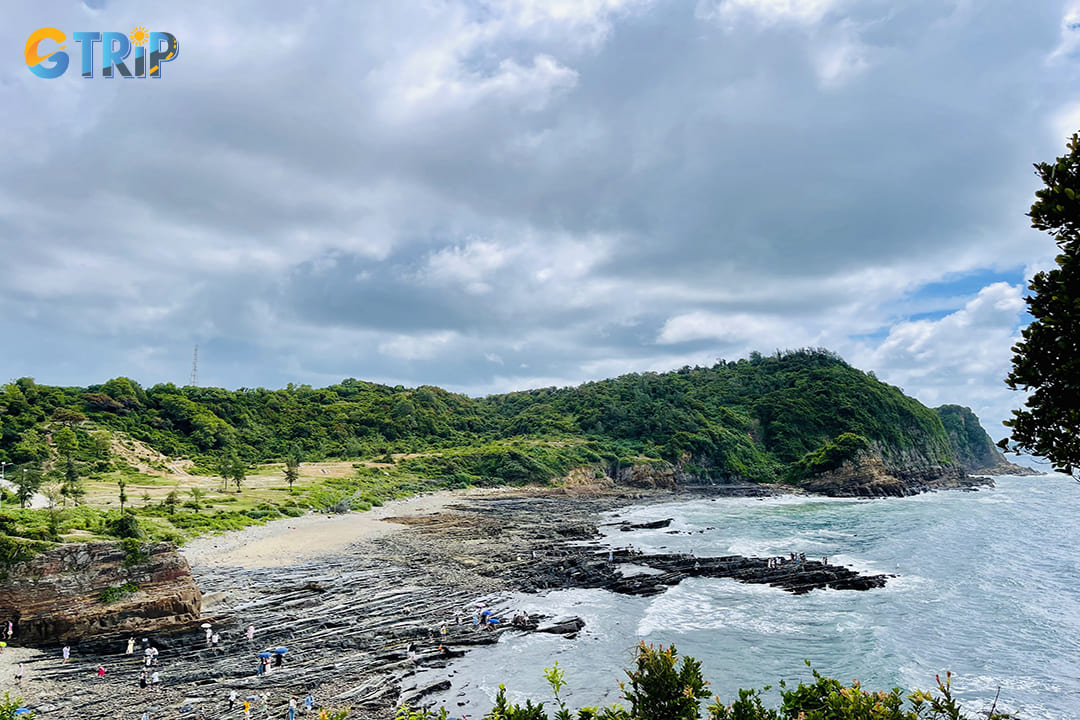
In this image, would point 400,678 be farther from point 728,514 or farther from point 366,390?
point 366,390

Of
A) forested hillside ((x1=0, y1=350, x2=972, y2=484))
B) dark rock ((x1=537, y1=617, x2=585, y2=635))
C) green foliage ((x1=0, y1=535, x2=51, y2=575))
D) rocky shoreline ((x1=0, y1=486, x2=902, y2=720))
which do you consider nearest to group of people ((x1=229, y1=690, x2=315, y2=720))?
rocky shoreline ((x1=0, y1=486, x2=902, y2=720))

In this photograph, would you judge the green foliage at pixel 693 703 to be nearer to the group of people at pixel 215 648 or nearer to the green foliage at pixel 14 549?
the group of people at pixel 215 648

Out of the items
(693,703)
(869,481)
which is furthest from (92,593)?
(869,481)

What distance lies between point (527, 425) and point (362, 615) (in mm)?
110307

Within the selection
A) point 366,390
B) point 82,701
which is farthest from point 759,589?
point 366,390

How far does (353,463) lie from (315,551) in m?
55.7

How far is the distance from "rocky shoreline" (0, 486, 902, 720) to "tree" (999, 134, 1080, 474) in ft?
65.0

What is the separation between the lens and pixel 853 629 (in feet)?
91.5

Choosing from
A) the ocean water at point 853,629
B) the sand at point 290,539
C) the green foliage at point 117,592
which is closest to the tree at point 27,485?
the sand at point 290,539

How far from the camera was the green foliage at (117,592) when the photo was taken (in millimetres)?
22672

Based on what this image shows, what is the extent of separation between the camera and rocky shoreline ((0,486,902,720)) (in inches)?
769

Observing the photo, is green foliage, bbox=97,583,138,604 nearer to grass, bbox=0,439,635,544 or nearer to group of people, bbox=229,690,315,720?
grass, bbox=0,439,635,544

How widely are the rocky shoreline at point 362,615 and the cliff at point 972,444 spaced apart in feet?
601

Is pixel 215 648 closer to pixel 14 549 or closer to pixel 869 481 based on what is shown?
pixel 14 549
